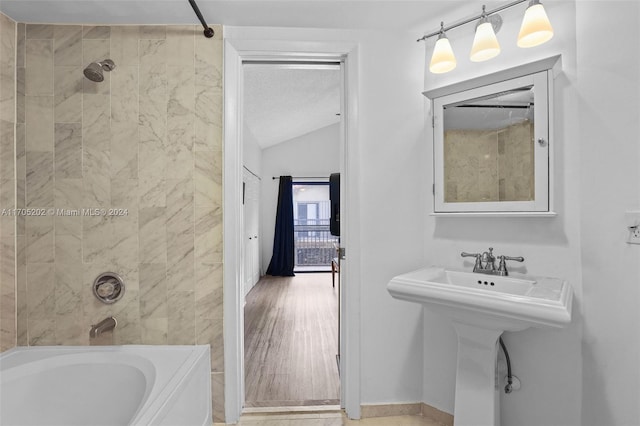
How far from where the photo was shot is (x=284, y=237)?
19.4 feet

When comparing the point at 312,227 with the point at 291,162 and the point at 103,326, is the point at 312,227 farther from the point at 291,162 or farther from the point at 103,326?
the point at 103,326

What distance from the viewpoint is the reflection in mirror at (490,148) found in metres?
1.40

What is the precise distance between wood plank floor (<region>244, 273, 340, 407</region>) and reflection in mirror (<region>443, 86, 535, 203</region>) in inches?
58.1

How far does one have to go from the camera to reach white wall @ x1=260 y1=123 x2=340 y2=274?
6074 millimetres

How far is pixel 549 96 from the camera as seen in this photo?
4.35 ft

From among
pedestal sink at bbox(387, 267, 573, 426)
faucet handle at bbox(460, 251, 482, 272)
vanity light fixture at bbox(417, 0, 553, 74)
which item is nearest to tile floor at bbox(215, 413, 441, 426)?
pedestal sink at bbox(387, 267, 573, 426)

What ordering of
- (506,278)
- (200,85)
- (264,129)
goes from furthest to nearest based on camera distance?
1. (264,129)
2. (200,85)
3. (506,278)

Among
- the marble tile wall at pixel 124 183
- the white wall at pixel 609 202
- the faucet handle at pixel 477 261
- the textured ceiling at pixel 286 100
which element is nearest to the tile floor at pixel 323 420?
the marble tile wall at pixel 124 183

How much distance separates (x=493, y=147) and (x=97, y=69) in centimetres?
199

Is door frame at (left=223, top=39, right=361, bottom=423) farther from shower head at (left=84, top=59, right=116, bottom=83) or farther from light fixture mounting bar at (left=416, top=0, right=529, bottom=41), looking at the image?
shower head at (left=84, top=59, right=116, bottom=83)

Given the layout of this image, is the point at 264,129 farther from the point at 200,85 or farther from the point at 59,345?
the point at 59,345

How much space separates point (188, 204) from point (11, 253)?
0.95 metres

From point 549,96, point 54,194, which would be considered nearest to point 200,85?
point 54,194

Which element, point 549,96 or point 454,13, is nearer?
point 549,96
